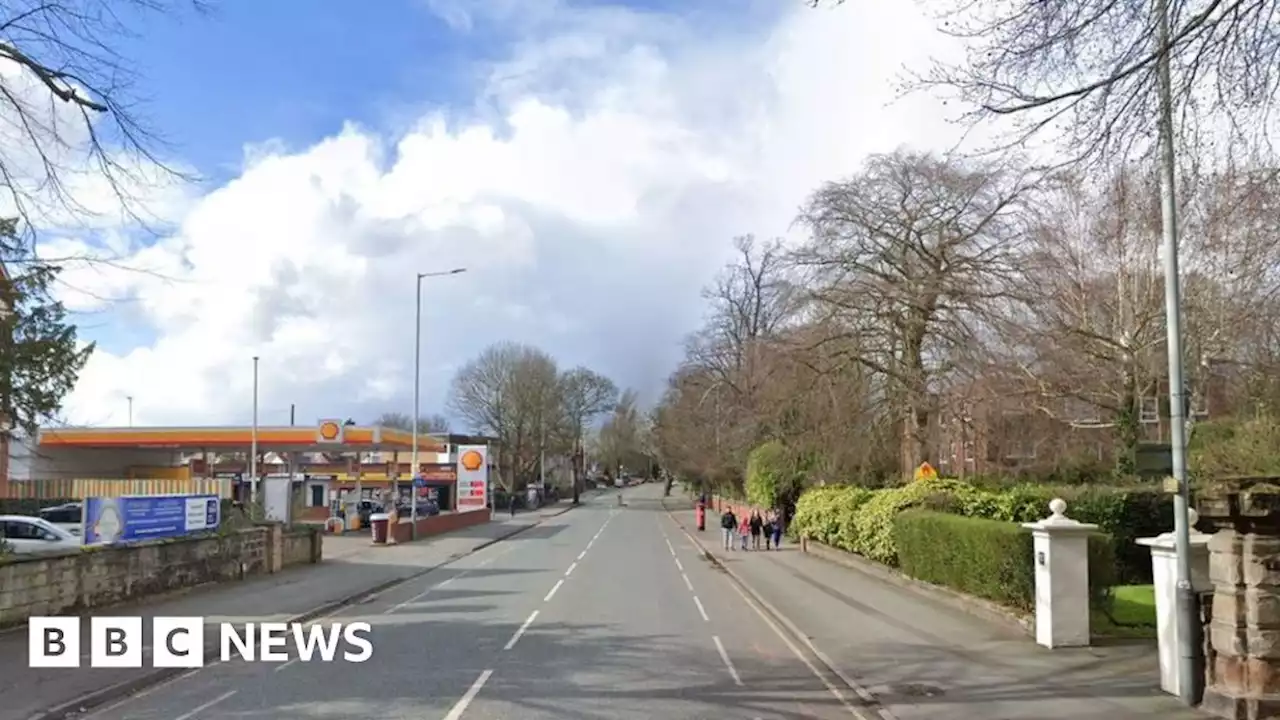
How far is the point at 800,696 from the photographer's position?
11781 mm

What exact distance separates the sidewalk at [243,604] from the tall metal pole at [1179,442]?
35.8ft

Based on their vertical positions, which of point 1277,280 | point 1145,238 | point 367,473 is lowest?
point 367,473

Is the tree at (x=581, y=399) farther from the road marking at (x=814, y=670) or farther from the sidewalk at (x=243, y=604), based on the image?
the road marking at (x=814, y=670)

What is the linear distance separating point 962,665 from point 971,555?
5579 millimetres

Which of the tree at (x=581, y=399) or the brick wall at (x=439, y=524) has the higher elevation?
the tree at (x=581, y=399)

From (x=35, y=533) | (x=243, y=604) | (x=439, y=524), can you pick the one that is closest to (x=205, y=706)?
(x=243, y=604)

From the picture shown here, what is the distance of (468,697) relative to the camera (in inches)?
438

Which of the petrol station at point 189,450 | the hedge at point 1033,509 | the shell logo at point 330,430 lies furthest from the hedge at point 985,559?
the shell logo at point 330,430

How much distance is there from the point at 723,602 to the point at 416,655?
931 centimetres

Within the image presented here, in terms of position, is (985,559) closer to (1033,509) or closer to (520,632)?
(1033,509)

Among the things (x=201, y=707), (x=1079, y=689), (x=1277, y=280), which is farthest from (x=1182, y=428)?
(x=1277, y=280)

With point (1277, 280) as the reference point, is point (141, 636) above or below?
below

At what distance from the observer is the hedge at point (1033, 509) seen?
2241 centimetres

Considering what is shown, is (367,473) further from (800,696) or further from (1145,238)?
(800,696)
